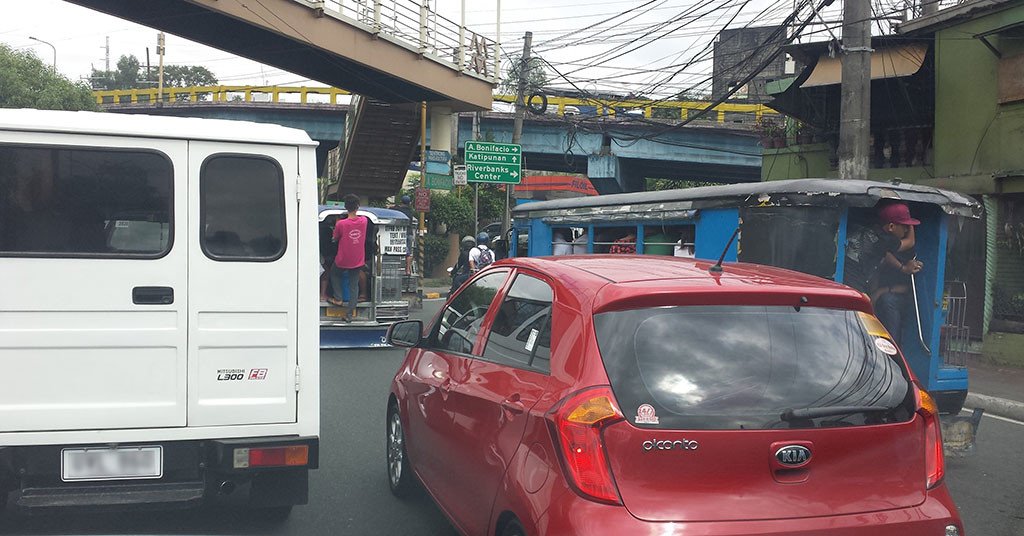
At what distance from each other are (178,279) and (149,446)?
0.81m

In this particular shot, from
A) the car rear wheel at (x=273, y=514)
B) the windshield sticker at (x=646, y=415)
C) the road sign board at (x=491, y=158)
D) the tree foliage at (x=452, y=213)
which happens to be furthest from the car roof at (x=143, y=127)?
the tree foliage at (x=452, y=213)

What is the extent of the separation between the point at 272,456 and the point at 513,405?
1.54 metres

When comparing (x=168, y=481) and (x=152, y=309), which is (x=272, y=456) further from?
(x=152, y=309)

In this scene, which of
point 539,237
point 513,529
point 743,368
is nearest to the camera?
point 743,368

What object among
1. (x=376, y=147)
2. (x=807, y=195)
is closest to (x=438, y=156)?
(x=376, y=147)

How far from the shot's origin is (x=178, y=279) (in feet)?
14.3

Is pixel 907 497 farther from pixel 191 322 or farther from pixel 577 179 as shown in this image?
pixel 577 179

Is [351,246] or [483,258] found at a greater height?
[351,246]

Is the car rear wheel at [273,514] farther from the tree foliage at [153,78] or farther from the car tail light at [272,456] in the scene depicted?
the tree foliage at [153,78]

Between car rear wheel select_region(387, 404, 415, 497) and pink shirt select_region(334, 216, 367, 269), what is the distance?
6.17m

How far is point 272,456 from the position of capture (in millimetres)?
4430

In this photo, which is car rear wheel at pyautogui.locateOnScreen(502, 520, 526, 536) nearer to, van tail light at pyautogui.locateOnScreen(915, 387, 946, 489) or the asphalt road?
van tail light at pyautogui.locateOnScreen(915, 387, 946, 489)

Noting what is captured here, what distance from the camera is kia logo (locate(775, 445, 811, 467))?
2969 mm

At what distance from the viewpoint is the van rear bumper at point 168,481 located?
4.10 m
